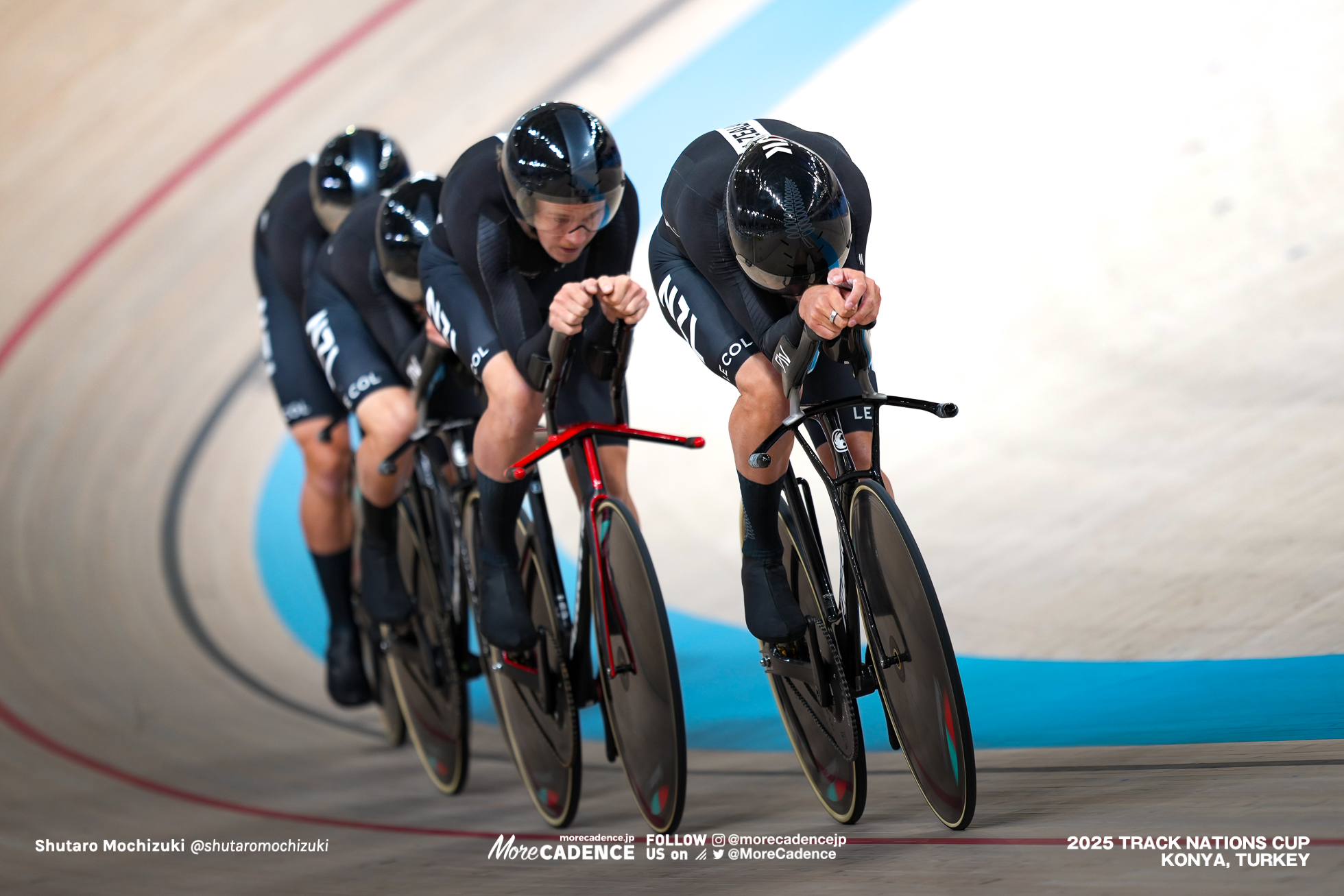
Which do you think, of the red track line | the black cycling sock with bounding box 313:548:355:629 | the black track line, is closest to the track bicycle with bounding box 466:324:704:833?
Answer: the black cycling sock with bounding box 313:548:355:629

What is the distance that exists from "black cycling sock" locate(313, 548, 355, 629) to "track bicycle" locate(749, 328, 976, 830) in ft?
6.28

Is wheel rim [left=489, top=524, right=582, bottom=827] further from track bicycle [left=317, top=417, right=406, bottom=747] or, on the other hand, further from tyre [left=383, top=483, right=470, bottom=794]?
track bicycle [left=317, top=417, right=406, bottom=747]

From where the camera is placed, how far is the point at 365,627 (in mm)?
3793

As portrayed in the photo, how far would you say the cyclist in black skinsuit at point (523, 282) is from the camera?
7.82ft

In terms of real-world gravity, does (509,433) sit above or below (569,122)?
below

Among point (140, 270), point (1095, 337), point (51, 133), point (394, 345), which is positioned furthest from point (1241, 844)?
point (51, 133)

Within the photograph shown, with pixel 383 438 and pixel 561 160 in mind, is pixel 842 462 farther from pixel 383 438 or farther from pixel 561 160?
pixel 383 438

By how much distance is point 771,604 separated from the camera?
7.55ft

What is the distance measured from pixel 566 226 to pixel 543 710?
3.54 feet

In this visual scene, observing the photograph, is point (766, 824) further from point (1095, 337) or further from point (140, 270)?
point (140, 270)

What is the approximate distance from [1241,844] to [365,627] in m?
2.72

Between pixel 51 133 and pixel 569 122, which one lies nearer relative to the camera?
pixel 569 122

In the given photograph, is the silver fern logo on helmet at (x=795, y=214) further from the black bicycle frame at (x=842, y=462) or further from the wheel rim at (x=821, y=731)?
the wheel rim at (x=821, y=731)

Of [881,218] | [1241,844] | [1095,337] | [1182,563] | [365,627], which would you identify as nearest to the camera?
[1241,844]
